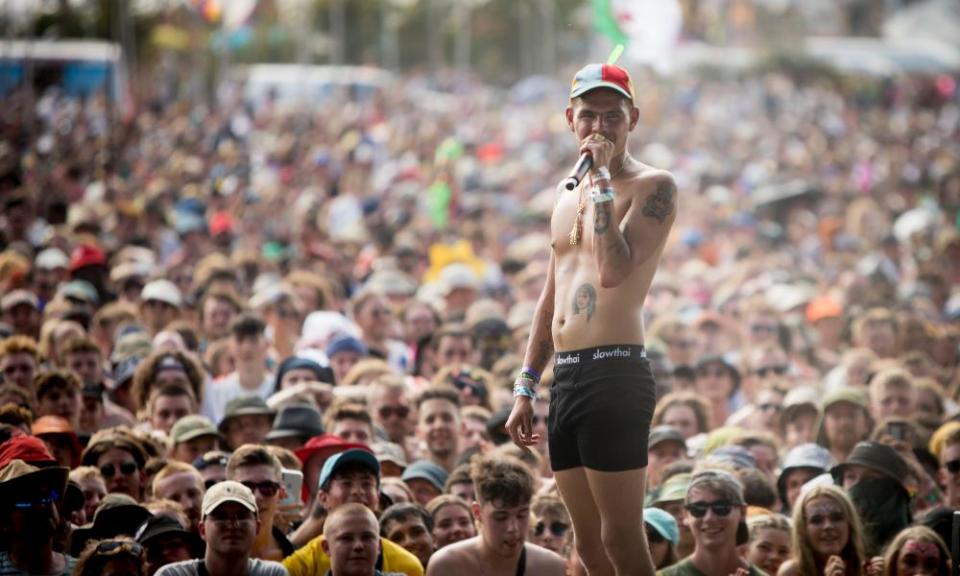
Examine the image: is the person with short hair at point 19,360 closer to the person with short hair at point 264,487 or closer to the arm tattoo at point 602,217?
the person with short hair at point 264,487

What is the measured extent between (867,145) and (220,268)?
23.3m

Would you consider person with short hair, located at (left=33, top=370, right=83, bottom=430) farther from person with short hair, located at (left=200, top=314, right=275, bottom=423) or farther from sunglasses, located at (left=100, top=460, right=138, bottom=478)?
person with short hair, located at (left=200, top=314, right=275, bottom=423)

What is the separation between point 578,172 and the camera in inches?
210

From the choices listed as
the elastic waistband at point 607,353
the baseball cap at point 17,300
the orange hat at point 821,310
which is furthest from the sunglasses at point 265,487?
the orange hat at point 821,310

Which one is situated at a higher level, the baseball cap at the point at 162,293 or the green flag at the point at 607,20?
the green flag at the point at 607,20

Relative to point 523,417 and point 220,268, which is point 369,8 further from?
point 523,417

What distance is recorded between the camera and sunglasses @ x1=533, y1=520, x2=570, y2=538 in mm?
8250

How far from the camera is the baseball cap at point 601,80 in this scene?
5.60 m

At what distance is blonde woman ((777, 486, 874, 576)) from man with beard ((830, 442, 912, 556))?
2.15ft

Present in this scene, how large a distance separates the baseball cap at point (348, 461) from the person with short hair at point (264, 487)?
0.80 feet

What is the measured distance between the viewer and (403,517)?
796cm

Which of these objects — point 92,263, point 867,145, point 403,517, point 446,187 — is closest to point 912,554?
point 403,517

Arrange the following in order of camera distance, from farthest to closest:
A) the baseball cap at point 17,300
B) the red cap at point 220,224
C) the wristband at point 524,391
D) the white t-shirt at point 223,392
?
the red cap at point 220,224
the baseball cap at point 17,300
the white t-shirt at point 223,392
the wristband at point 524,391

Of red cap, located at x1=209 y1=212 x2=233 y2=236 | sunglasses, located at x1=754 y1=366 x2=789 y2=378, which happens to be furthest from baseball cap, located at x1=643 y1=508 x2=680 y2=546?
red cap, located at x1=209 y1=212 x2=233 y2=236
